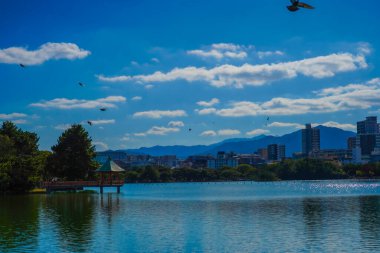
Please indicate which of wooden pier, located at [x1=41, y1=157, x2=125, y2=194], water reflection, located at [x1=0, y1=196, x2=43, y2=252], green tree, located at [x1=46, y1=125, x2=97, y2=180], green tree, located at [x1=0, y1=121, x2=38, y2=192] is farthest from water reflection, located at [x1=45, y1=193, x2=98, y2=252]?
green tree, located at [x1=46, y1=125, x2=97, y2=180]

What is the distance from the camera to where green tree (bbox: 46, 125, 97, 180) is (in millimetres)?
106750

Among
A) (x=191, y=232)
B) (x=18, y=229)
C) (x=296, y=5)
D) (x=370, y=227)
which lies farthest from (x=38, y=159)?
(x=296, y=5)

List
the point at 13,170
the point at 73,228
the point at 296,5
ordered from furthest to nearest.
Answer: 1. the point at 13,170
2. the point at 73,228
3. the point at 296,5

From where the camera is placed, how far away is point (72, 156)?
4225 inches

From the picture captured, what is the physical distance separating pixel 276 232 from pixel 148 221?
1276cm

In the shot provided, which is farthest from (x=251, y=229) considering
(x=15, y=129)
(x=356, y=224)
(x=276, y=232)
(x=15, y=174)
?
(x=15, y=129)

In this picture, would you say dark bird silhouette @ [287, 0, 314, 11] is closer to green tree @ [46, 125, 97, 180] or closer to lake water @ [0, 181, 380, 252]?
lake water @ [0, 181, 380, 252]

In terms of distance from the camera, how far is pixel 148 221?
46469mm

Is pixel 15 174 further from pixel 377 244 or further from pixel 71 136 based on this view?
pixel 377 244

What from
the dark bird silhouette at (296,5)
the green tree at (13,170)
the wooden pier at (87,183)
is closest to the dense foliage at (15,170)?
the green tree at (13,170)

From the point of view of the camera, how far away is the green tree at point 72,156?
107 meters

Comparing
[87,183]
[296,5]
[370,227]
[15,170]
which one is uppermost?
[296,5]

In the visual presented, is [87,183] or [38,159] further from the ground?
[38,159]

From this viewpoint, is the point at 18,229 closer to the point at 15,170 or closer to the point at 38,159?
the point at 15,170
